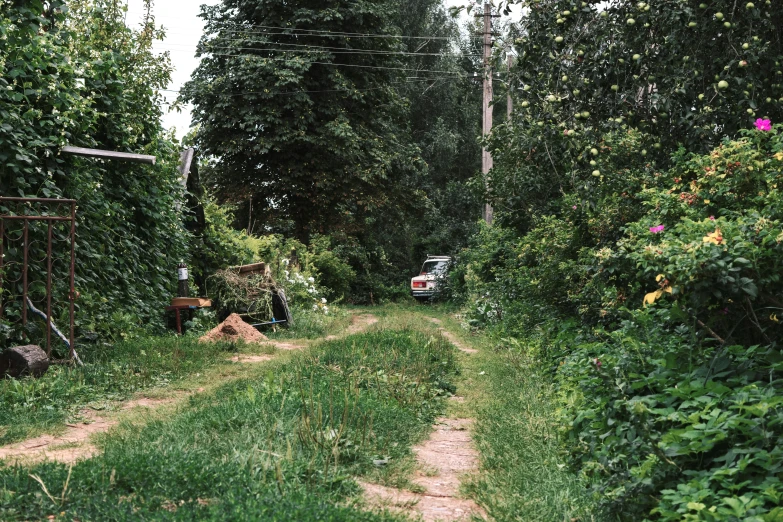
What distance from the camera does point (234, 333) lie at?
11180 mm

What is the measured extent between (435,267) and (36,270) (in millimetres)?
20563

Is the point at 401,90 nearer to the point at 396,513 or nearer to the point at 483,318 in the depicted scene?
the point at 483,318

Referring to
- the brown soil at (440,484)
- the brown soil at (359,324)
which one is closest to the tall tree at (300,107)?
the brown soil at (359,324)

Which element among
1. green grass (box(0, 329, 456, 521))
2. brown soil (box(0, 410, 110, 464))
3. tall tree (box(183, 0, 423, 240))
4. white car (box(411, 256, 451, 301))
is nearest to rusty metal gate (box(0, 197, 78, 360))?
brown soil (box(0, 410, 110, 464))

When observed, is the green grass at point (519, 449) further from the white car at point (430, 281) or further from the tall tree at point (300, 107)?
the white car at point (430, 281)

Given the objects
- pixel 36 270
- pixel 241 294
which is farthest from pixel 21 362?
pixel 241 294

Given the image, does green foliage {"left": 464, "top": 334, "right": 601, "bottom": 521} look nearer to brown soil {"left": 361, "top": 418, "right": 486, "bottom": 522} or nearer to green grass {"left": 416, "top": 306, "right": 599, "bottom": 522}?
green grass {"left": 416, "top": 306, "right": 599, "bottom": 522}

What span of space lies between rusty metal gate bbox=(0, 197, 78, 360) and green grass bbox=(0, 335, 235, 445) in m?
0.52

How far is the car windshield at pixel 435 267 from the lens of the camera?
26.7m

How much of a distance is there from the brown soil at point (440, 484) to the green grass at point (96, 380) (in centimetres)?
287

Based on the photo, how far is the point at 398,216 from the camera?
25547 mm

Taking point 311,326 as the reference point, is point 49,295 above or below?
above

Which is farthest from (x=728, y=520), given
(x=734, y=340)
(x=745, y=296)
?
(x=734, y=340)

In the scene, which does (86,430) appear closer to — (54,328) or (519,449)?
(54,328)
